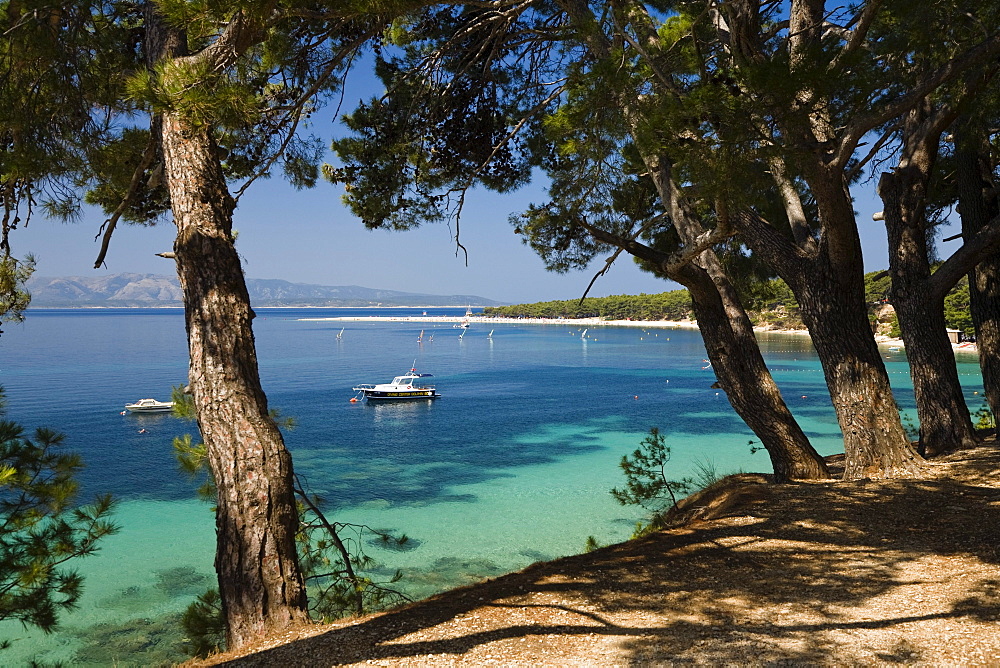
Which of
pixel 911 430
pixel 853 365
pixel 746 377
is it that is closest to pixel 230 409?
pixel 746 377

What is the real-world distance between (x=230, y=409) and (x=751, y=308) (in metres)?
7.40

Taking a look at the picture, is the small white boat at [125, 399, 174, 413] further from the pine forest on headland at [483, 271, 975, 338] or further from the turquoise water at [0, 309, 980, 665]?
the pine forest on headland at [483, 271, 975, 338]

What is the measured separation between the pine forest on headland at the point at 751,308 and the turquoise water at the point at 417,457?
3695mm

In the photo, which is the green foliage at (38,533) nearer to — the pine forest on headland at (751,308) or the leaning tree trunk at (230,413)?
the leaning tree trunk at (230,413)

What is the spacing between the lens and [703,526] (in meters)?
4.01

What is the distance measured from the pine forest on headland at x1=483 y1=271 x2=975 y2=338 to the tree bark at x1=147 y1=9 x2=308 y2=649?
20.9 ft

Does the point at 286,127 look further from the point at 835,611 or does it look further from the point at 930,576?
the point at 930,576

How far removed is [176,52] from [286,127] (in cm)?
104

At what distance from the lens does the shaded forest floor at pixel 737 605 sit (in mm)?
2258

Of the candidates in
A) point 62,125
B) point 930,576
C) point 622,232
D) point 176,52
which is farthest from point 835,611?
point 62,125

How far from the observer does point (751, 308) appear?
28.8 ft

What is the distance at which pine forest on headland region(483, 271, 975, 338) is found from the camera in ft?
109

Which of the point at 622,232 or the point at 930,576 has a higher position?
the point at 622,232

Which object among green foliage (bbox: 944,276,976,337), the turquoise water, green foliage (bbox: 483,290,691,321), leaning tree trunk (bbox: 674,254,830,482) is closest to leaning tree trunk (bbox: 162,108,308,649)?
leaning tree trunk (bbox: 674,254,830,482)
